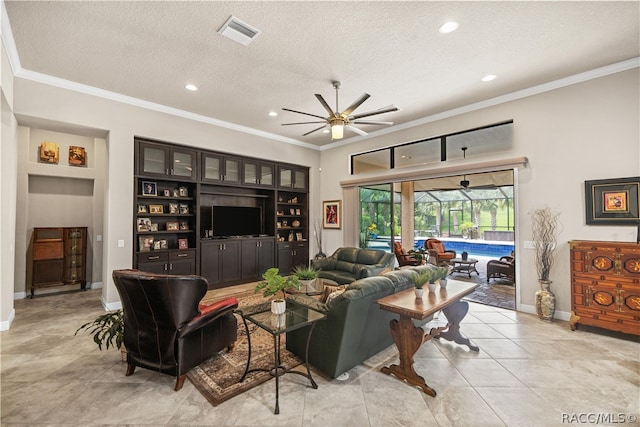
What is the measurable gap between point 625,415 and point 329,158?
6.33 m

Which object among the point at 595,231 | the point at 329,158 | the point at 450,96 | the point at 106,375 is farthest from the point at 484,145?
the point at 106,375

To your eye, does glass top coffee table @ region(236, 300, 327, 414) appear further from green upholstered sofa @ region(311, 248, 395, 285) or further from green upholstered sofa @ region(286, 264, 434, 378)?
green upholstered sofa @ region(311, 248, 395, 285)

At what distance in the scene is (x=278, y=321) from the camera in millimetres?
2250

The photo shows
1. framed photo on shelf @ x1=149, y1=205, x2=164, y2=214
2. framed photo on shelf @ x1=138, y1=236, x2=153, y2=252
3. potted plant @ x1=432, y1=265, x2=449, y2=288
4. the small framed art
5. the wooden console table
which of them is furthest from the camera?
the small framed art

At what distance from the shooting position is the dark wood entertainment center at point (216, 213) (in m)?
4.88

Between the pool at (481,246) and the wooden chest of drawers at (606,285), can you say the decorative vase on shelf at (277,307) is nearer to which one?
the wooden chest of drawers at (606,285)

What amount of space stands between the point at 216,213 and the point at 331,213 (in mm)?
2794

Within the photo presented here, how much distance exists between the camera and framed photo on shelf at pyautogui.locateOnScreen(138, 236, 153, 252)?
15.7 ft

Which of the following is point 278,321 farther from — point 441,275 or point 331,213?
point 331,213

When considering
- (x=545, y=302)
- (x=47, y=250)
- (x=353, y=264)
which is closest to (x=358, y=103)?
(x=353, y=264)

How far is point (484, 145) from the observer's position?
469 centimetres

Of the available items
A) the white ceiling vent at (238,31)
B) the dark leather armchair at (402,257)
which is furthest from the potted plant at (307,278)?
the dark leather armchair at (402,257)

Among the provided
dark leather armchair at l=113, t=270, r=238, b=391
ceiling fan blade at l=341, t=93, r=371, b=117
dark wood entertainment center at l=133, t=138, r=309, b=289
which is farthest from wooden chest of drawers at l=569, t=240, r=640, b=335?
dark wood entertainment center at l=133, t=138, r=309, b=289

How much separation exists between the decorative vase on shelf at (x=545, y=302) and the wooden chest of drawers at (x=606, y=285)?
293 millimetres
